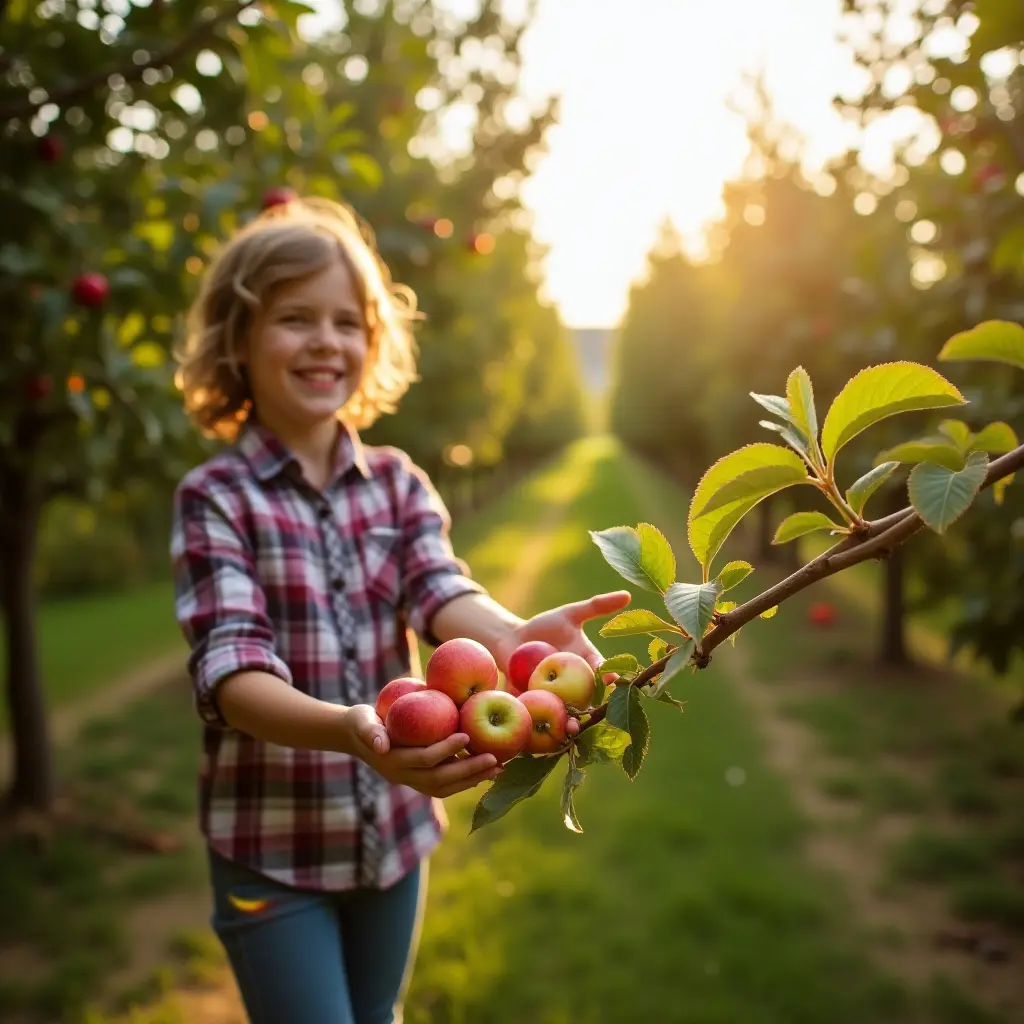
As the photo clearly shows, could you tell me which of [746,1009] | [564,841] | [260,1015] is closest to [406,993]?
[746,1009]

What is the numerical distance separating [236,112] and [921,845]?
4163 millimetres

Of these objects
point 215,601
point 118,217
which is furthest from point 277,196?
point 215,601

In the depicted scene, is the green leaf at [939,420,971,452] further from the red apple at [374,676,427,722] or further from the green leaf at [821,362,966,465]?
the red apple at [374,676,427,722]

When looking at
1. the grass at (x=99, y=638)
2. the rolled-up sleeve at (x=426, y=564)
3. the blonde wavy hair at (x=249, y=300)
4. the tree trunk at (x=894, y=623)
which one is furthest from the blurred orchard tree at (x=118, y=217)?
the tree trunk at (x=894, y=623)

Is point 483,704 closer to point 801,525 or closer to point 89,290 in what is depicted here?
point 801,525

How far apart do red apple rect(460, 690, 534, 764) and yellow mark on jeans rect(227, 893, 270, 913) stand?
788 mm

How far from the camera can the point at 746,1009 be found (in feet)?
11.0

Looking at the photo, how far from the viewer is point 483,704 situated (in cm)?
120

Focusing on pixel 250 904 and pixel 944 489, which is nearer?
pixel 944 489

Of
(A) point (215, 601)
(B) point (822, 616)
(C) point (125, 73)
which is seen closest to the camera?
(A) point (215, 601)

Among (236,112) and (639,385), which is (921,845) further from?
(639,385)

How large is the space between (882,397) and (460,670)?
0.59 m

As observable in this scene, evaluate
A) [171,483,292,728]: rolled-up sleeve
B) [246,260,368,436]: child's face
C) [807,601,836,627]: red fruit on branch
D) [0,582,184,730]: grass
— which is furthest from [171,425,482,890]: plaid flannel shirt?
[807,601,836,627]: red fruit on branch

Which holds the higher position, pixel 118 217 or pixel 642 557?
pixel 118 217
